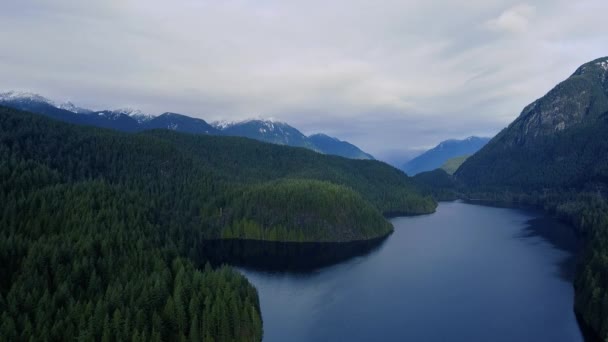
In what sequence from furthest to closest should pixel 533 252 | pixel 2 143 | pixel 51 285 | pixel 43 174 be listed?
pixel 2 143 → pixel 533 252 → pixel 43 174 → pixel 51 285

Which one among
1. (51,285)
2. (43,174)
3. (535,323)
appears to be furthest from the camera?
(43,174)

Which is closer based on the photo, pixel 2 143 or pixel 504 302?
pixel 504 302

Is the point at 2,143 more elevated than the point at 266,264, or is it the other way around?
the point at 2,143

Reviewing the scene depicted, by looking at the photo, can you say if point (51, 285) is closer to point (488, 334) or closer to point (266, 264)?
point (266, 264)

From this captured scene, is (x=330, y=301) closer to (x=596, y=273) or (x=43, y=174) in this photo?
(x=596, y=273)

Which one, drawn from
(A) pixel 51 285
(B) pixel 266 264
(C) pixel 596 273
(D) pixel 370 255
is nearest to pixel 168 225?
(B) pixel 266 264

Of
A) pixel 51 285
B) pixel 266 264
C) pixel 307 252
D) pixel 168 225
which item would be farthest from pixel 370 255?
pixel 51 285
